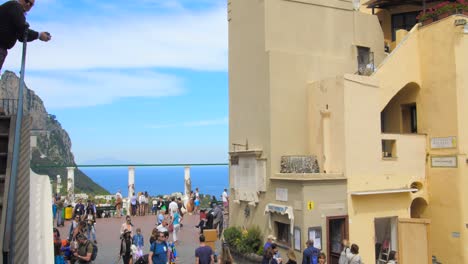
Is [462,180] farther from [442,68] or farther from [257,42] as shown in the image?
[257,42]

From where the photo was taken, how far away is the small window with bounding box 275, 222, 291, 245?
634 inches

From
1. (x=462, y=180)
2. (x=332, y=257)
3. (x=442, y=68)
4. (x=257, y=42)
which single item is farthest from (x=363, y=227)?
(x=257, y=42)

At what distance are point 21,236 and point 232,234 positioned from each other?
1359 cm

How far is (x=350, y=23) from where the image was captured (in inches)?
756

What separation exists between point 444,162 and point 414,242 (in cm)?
420

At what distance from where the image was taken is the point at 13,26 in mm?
6176

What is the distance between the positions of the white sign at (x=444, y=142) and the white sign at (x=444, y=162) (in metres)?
0.44

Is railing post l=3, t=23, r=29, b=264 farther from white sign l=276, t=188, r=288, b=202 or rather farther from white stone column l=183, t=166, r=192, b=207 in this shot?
white stone column l=183, t=166, r=192, b=207

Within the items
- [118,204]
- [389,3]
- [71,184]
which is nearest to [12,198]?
[389,3]

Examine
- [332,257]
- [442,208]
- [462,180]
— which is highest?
[462,180]

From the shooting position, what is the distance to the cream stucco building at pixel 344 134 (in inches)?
620

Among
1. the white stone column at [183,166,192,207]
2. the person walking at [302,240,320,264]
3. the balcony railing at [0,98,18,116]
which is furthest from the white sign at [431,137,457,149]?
the white stone column at [183,166,192,207]

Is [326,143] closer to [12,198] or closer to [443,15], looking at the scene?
[443,15]

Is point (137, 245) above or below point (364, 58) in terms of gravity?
below
